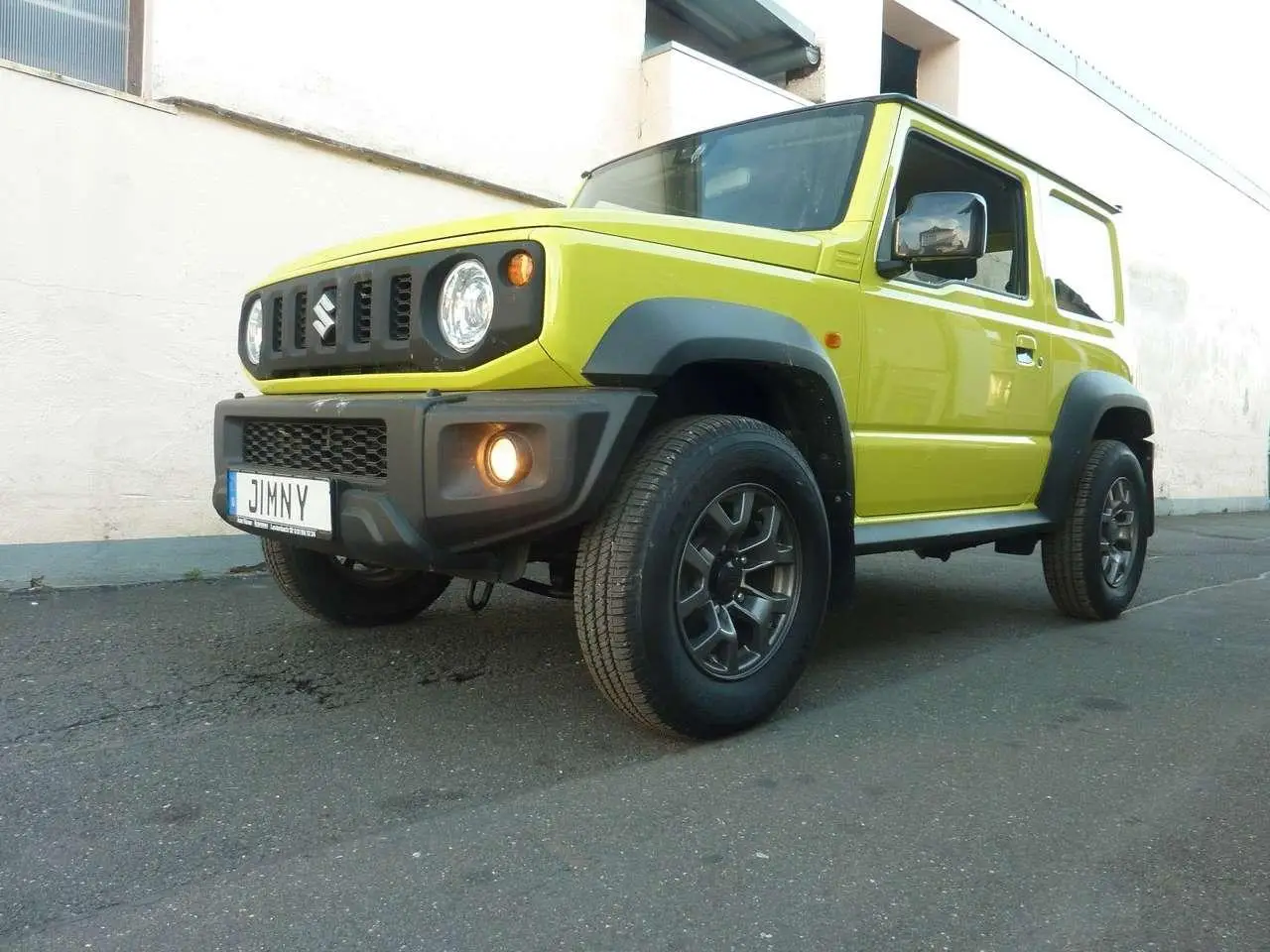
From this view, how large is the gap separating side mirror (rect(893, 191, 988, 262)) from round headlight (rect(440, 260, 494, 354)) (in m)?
1.32

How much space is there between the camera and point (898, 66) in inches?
473

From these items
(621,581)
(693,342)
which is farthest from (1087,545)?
(621,581)

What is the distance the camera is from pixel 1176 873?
5.93 ft

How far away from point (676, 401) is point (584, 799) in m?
1.06

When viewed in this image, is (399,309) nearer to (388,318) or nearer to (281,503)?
(388,318)

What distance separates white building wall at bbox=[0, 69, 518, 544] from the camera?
4.41 meters

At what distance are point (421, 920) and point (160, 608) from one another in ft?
9.45

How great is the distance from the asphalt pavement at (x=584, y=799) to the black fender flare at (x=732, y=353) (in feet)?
2.45

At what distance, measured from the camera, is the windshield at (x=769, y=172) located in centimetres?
301

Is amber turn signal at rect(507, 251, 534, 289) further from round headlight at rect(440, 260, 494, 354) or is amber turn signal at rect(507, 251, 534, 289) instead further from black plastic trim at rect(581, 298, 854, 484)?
black plastic trim at rect(581, 298, 854, 484)

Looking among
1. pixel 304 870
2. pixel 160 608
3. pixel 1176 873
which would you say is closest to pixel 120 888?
pixel 304 870

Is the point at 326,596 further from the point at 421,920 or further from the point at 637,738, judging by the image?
the point at 421,920

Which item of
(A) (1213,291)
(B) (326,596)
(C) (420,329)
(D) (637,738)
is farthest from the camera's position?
(A) (1213,291)

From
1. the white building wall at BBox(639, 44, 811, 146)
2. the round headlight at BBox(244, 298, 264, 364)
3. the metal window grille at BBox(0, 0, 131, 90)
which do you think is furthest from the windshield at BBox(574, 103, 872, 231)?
the white building wall at BBox(639, 44, 811, 146)
